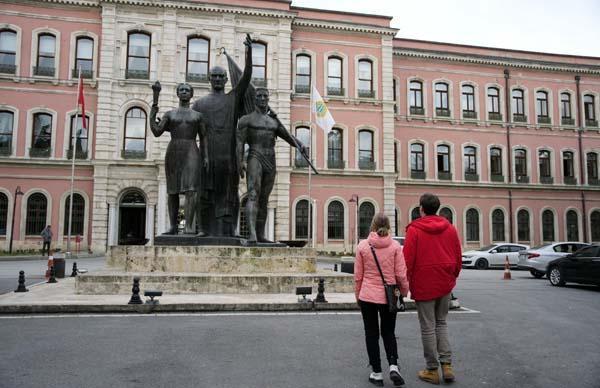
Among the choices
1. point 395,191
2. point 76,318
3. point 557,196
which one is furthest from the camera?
point 557,196

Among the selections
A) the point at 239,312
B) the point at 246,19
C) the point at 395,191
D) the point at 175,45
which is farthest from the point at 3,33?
the point at 239,312

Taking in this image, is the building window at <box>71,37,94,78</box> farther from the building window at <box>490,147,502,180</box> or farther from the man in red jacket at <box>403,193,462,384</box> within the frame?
the man in red jacket at <box>403,193,462,384</box>

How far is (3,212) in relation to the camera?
28.9m

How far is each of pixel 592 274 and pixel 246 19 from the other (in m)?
24.9

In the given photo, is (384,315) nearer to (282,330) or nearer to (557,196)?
(282,330)

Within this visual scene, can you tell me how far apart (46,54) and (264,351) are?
30.6 meters

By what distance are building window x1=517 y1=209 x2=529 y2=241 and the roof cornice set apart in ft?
38.2

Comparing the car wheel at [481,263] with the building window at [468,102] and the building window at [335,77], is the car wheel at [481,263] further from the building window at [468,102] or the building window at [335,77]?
the building window at [468,102]

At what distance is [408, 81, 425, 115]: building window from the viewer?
121 feet

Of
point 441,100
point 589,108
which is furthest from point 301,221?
point 589,108

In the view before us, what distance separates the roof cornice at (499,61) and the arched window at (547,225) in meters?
11.6

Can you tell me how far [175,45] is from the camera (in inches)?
1208

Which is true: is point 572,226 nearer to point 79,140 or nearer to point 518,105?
point 518,105

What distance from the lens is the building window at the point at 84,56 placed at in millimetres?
30516
